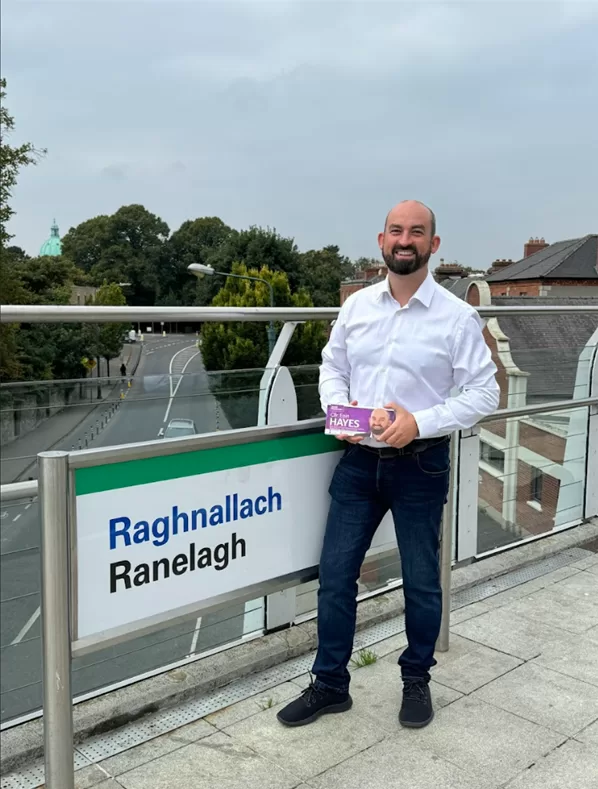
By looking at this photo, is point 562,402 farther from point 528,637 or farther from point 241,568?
point 241,568

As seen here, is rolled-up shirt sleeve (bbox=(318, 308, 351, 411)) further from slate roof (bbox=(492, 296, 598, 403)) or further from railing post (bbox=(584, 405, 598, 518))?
railing post (bbox=(584, 405, 598, 518))

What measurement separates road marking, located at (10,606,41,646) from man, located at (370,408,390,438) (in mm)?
1123

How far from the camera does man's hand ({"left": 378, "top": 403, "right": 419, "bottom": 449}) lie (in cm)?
247

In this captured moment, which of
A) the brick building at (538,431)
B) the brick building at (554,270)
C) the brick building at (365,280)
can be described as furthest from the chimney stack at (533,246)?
the brick building at (538,431)

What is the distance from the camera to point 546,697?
300 cm

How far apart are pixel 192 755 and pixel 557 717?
1304mm

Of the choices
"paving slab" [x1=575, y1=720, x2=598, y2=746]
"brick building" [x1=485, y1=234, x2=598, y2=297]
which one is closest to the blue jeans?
"paving slab" [x1=575, y1=720, x2=598, y2=746]

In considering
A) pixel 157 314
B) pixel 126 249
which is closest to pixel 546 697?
pixel 157 314

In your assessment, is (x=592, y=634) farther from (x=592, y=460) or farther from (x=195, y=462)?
(x=195, y=462)

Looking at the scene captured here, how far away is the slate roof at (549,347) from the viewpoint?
4352mm

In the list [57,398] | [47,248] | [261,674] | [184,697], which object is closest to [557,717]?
[261,674]

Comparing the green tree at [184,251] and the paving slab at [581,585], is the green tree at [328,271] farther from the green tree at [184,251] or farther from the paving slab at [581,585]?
the paving slab at [581,585]

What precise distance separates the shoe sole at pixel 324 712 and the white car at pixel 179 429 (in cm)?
110

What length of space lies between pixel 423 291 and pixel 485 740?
5.02 feet
